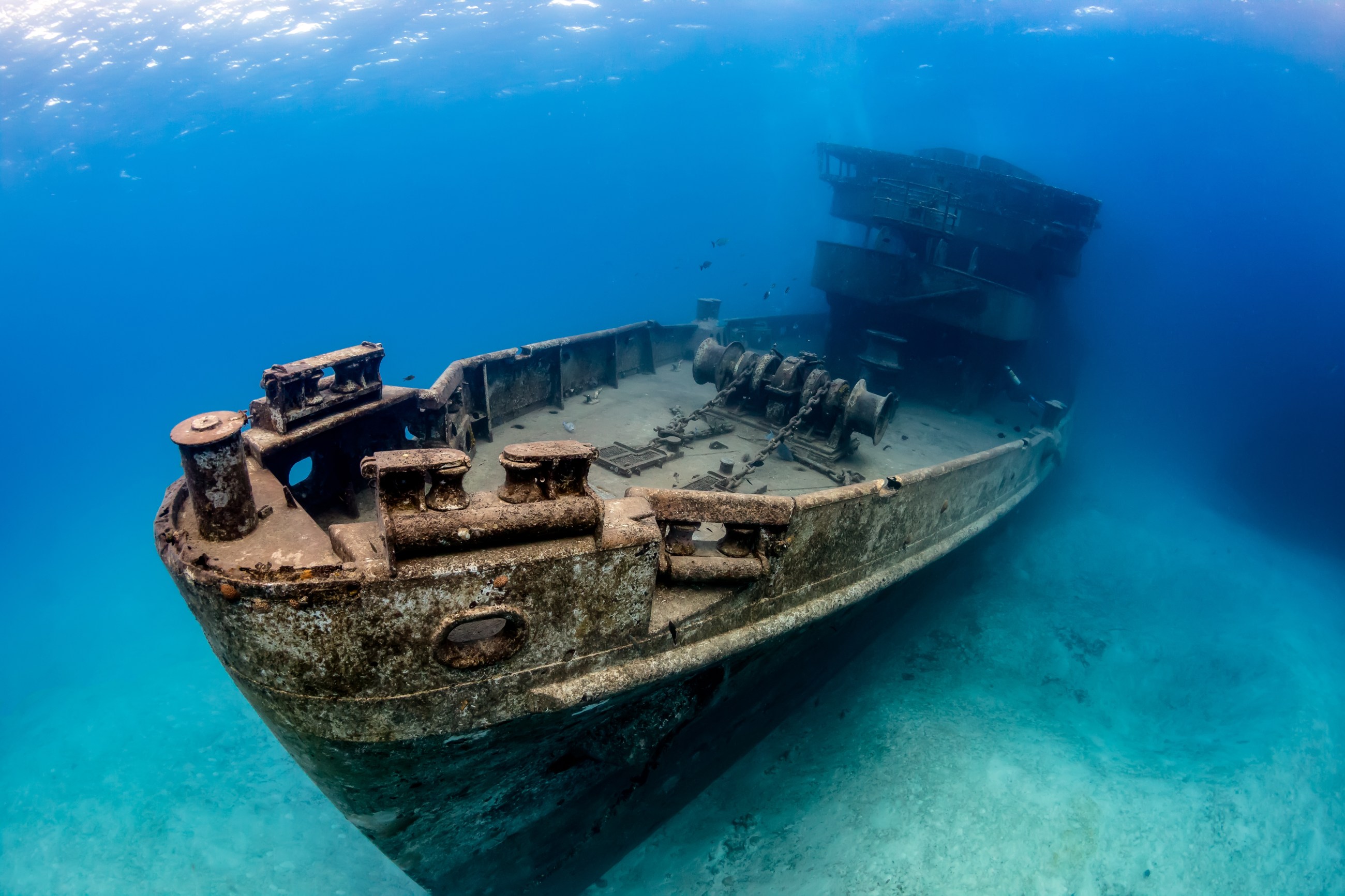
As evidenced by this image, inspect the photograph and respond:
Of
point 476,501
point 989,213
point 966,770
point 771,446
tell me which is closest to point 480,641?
point 476,501

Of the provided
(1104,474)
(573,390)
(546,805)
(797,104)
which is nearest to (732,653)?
(546,805)

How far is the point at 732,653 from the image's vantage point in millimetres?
3988

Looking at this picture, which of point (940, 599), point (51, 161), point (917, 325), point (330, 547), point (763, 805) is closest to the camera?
point (330, 547)

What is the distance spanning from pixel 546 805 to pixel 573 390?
230 inches

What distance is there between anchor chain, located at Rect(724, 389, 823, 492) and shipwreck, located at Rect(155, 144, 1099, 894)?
52mm

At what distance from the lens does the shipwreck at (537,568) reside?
2666mm

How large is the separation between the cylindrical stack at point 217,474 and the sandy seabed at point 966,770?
16.2 ft

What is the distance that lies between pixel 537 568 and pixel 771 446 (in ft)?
13.7

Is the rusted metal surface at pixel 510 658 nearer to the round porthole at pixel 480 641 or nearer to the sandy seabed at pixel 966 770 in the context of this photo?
the round porthole at pixel 480 641

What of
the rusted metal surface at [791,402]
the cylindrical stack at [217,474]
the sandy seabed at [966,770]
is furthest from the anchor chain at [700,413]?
the cylindrical stack at [217,474]

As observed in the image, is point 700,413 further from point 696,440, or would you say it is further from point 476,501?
point 476,501

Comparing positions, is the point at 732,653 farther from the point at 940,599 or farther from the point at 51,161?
the point at 51,161

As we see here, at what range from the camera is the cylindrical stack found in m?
2.79

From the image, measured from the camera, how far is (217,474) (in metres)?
2.89
